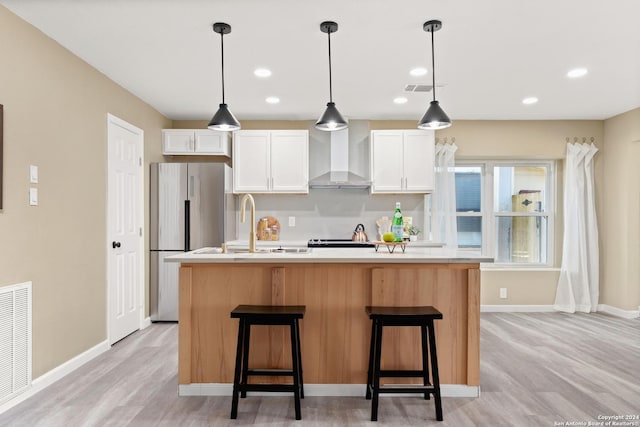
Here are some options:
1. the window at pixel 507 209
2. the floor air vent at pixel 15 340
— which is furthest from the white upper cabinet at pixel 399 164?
the floor air vent at pixel 15 340

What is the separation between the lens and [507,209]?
18.9 feet

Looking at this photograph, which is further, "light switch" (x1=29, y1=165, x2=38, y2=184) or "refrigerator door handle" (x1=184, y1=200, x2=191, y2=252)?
"refrigerator door handle" (x1=184, y1=200, x2=191, y2=252)

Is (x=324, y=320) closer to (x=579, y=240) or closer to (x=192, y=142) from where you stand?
(x=192, y=142)

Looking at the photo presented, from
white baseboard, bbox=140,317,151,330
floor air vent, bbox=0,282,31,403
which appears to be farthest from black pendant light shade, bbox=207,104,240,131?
white baseboard, bbox=140,317,151,330

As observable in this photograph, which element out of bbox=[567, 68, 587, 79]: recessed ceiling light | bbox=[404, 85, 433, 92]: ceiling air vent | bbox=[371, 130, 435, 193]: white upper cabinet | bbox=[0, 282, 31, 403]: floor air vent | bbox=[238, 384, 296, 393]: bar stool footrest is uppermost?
bbox=[567, 68, 587, 79]: recessed ceiling light

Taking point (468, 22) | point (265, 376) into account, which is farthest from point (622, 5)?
point (265, 376)

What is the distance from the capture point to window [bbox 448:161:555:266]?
5699mm

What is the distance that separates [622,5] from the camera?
259 cm

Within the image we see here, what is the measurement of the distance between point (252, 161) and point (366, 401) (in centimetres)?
332

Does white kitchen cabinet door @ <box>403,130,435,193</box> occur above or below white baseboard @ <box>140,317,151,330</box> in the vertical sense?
above

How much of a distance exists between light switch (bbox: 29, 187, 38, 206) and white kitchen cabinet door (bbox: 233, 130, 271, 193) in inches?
99.6

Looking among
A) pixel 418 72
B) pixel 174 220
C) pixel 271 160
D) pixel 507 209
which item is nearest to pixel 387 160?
pixel 271 160

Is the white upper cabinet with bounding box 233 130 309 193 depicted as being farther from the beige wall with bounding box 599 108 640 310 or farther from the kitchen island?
the beige wall with bounding box 599 108 640 310

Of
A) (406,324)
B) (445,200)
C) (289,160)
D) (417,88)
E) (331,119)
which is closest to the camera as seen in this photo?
(406,324)
